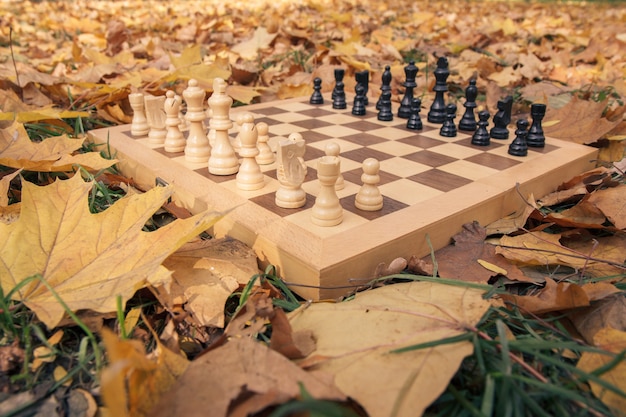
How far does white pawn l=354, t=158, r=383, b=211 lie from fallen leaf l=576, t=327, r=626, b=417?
0.61 m

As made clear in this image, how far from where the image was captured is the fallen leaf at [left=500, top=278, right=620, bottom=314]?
→ 1047mm

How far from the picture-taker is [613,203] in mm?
1495

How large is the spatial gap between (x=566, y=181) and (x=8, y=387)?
1.75m

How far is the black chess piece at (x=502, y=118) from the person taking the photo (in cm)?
201

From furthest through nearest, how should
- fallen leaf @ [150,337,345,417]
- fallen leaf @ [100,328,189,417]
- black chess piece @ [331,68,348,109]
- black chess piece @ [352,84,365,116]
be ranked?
black chess piece @ [331,68,348,109] < black chess piece @ [352,84,365,116] < fallen leaf @ [150,337,345,417] < fallen leaf @ [100,328,189,417]

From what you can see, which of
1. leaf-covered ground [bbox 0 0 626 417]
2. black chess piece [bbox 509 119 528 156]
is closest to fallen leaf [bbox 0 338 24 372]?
leaf-covered ground [bbox 0 0 626 417]

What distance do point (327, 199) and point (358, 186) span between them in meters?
0.29

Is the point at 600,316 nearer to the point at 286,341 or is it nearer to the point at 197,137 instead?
the point at 286,341

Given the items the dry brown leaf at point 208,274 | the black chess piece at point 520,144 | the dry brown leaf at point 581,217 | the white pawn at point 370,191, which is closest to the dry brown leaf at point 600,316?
the dry brown leaf at point 581,217

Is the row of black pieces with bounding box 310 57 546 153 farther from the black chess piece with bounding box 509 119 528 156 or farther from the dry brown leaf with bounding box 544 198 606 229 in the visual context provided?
the dry brown leaf with bounding box 544 198 606 229

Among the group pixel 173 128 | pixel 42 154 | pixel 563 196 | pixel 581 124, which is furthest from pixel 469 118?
pixel 42 154

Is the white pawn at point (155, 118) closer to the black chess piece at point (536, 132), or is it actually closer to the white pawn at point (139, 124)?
the white pawn at point (139, 124)

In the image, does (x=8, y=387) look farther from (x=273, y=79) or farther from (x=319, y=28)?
(x=319, y=28)

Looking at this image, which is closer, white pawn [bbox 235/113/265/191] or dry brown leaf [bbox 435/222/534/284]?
dry brown leaf [bbox 435/222/534/284]
